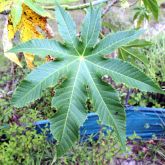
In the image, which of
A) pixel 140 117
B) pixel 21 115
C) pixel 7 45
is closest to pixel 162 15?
pixel 140 117

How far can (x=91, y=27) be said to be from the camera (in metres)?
0.85

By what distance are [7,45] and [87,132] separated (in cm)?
150

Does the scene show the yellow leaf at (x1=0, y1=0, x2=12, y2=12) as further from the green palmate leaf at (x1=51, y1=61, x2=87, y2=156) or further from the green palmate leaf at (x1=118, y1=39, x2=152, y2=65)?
the green palmate leaf at (x1=118, y1=39, x2=152, y2=65)

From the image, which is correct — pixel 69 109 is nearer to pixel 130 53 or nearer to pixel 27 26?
pixel 27 26

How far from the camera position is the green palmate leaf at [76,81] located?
75 centimetres

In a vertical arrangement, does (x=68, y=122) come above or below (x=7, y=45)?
below

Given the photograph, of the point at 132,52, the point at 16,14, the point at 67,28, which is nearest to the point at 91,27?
the point at 67,28

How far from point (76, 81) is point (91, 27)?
143mm

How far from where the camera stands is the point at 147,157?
2303 millimetres

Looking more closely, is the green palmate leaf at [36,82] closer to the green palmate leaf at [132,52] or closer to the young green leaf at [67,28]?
the young green leaf at [67,28]

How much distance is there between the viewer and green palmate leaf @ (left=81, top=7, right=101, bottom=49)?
85 centimetres

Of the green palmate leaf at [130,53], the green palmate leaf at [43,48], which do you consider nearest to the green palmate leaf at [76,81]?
the green palmate leaf at [43,48]

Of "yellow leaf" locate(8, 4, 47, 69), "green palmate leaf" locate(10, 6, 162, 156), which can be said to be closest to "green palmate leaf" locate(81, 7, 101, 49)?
"green palmate leaf" locate(10, 6, 162, 156)

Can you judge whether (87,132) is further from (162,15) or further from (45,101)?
(162,15)
